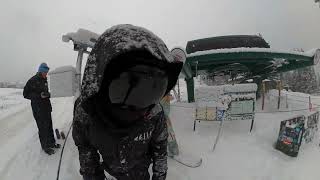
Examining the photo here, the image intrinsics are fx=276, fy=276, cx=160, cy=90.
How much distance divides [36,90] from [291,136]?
4.70 m

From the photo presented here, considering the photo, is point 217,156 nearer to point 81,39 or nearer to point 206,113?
point 206,113

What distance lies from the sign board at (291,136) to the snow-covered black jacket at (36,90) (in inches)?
174

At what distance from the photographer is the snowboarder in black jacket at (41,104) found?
523 centimetres

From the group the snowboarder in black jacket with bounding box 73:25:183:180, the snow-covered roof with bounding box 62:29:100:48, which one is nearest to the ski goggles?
the snowboarder in black jacket with bounding box 73:25:183:180

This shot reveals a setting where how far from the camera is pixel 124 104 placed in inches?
67.6

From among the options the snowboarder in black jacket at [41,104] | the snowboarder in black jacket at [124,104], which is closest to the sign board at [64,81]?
the snowboarder in black jacket at [41,104]

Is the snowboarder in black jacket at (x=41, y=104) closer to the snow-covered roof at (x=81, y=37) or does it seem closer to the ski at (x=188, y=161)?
the snow-covered roof at (x=81, y=37)

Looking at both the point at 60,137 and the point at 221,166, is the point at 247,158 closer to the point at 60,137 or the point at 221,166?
the point at 221,166

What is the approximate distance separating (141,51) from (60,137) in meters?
5.10

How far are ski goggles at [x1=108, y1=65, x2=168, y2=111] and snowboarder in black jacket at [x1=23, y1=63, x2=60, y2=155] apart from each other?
4.05 meters

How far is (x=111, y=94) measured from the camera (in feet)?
5.52

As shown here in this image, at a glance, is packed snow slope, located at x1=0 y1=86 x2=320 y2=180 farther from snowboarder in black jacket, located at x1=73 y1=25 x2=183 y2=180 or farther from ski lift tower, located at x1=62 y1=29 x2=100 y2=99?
snowboarder in black jacket, located at x1=73 y1=25 x2=183 y2=180

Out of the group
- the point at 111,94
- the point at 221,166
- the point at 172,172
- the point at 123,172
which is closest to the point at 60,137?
the point at 172,172

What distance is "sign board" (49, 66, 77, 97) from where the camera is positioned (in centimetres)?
576
